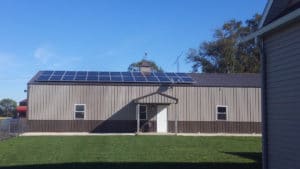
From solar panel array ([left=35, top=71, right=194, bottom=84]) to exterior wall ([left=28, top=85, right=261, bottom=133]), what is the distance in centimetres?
54

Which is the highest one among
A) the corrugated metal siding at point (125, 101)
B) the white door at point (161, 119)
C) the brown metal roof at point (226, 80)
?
the brown metal roof at point (226, 80)

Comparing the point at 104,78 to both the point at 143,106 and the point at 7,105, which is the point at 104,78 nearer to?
the point at 143,106

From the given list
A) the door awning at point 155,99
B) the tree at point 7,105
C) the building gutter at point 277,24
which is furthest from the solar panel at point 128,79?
the tree at point 7,105

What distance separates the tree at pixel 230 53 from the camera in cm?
6838

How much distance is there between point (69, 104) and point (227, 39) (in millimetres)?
37158

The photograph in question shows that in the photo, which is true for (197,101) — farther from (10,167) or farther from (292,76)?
(292,76)

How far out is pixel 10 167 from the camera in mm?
14344

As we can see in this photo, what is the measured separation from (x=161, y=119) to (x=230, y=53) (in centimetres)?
3380

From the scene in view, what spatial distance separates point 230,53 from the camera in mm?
69125

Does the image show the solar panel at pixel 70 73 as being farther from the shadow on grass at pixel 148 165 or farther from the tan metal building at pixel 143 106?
the shadow on grass at pixel 148 165

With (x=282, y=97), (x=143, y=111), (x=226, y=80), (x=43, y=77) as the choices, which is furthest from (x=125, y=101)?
(x=282, y=97)

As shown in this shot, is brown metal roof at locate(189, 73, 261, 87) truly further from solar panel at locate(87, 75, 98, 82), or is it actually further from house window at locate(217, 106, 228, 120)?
solar panel at locate(87, 75, 98, 82)

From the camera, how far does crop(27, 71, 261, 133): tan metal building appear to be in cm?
3700

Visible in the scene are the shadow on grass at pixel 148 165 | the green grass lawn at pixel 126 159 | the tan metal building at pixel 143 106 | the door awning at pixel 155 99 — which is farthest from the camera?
the tan metal building at pixel 143 106
